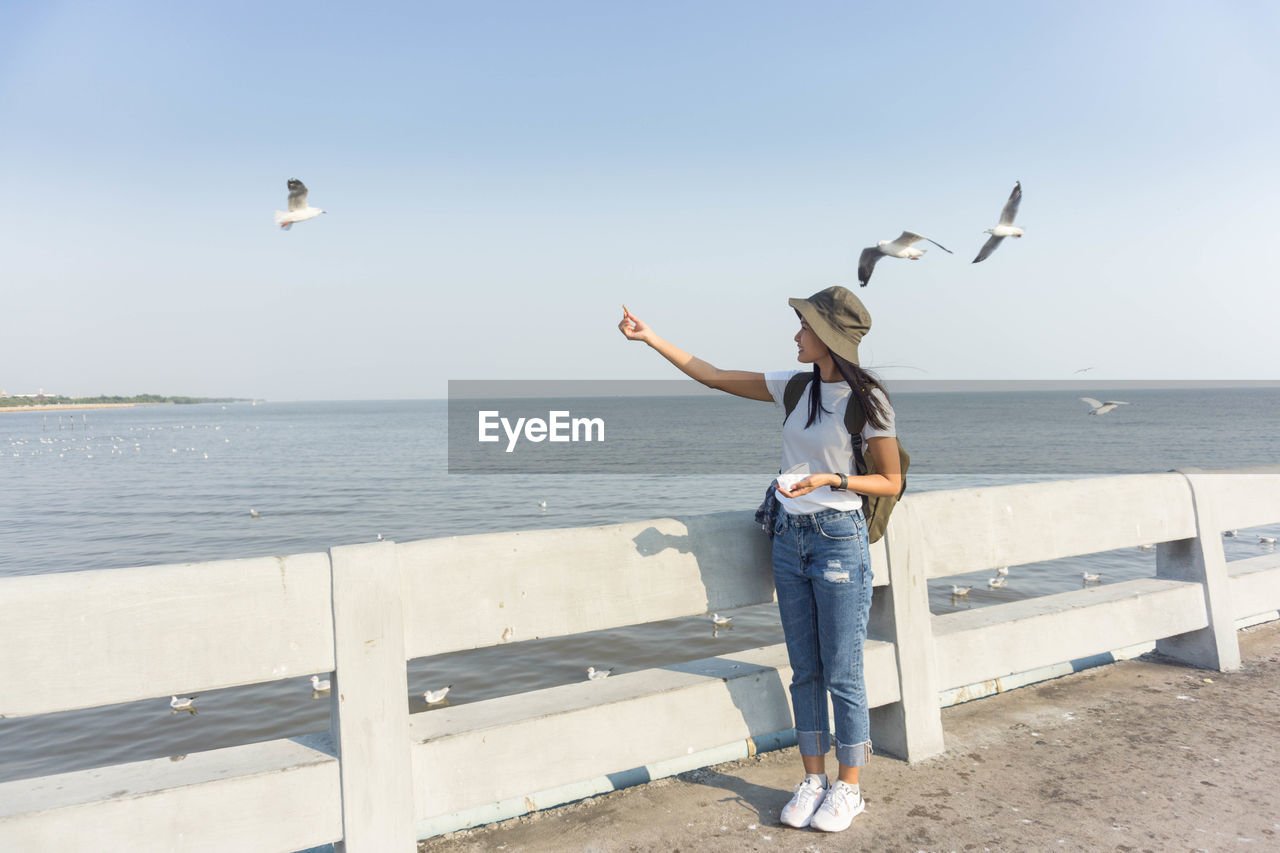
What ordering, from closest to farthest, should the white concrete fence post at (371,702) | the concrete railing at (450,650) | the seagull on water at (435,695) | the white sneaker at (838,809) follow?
the concrete railing at (450,650), the white concrete fence post at (371,702), the white sneaker at (838,809), the seagull on water at (435,695)

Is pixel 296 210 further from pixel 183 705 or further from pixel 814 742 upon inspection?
pixel 814 742

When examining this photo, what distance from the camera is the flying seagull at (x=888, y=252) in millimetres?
5531

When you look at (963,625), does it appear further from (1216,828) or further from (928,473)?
(928,473)

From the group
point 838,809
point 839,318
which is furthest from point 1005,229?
point 838,809

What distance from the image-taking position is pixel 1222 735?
13.3 feet

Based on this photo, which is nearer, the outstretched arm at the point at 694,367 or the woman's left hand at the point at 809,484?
the woman's left hand at the point at 809,484

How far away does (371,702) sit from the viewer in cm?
277

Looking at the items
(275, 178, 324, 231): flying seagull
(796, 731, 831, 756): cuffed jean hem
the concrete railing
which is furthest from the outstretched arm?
(275, 178, 324, 231): flying seagull

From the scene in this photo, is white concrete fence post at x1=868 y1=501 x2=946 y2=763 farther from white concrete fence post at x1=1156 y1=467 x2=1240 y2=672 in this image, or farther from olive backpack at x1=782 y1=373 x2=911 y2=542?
white concrete fence post at x1=1156 y1=467 x2=1240 y2=672

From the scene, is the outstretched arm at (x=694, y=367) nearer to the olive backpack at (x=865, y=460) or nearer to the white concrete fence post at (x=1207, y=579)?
the olive backpack at (x=865, y=460)

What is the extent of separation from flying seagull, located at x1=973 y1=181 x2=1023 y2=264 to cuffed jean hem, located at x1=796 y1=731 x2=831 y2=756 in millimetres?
4654

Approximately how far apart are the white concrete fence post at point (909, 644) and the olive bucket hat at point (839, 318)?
→ 0.98 metres

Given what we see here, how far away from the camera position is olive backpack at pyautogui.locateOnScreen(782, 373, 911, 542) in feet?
10.8

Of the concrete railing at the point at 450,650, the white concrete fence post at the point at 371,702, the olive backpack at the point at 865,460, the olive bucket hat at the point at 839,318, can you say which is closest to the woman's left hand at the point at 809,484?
the olive backpack at the point at 865,460
